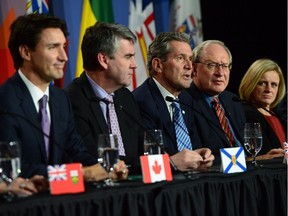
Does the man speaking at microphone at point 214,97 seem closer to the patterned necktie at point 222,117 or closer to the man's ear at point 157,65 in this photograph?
the patterned necktie at point 222,117

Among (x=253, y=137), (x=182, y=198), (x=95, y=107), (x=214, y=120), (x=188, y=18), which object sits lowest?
(x=182, y=198)

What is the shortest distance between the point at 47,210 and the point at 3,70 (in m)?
2.44

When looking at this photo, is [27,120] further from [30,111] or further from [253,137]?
[253,137]

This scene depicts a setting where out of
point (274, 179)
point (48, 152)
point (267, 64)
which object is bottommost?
point (274, 179)

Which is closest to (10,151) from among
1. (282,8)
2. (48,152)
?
(48,152)

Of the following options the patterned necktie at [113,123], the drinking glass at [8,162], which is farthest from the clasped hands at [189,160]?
the drinking glass at [8,162]

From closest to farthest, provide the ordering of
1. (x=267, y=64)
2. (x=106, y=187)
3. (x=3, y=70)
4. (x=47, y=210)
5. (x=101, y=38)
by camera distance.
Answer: (x=47, y=210) → (x=106, y=187) → (x=101, y=38) → (x=3, y=70) → (x=267, y=64)

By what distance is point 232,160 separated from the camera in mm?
3582

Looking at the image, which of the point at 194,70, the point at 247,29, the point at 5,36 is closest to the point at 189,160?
the point at 194,70

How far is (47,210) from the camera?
2.68m

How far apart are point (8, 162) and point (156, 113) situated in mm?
1739

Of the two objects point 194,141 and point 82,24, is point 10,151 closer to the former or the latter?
point 194,141

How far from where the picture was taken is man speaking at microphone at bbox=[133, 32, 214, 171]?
445cm

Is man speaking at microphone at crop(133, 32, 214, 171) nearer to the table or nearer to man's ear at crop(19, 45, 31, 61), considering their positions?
the table
